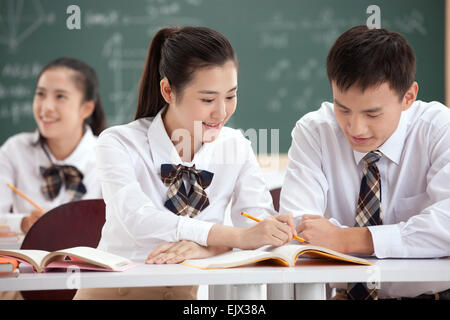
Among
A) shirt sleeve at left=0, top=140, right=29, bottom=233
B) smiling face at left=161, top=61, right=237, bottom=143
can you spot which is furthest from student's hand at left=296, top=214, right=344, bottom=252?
shirt sleeve at left=0, top=140, right=29, bottom=233

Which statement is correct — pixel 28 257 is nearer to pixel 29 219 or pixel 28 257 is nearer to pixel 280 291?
pixel 280 291

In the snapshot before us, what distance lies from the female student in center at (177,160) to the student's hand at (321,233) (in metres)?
0.25

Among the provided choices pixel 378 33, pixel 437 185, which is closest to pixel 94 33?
pixel 378 33

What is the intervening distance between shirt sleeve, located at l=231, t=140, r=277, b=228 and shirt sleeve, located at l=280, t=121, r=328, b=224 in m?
0.11

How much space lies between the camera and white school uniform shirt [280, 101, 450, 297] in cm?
182

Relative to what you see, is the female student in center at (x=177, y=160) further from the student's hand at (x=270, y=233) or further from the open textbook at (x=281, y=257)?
the open textbook at (x=281, y=257)

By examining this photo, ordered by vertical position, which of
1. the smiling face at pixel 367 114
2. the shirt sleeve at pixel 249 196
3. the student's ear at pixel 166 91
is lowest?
the shirt sleeve at pixel 249 196

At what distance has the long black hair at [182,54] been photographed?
1928mm

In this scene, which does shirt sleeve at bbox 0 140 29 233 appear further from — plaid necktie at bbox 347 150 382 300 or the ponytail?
plaid necktie at bbox 347 150 382 300

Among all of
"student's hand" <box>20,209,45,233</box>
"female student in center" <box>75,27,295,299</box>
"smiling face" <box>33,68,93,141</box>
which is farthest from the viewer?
"smiling face" <box>33,68,93,141</box>

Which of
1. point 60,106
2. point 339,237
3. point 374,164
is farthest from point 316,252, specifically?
point 60,106

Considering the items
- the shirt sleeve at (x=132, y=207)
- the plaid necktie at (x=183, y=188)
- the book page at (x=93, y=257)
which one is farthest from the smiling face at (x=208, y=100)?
the book page at (x=93, y=257)

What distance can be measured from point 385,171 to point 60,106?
91.3 inches

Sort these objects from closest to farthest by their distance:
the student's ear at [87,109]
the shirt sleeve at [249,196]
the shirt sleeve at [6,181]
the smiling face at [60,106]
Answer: the shirt sleeve at [249,196], the shirt sleeve at [6,181], the smiling face at [60,106], the student's ear at [87,109]
